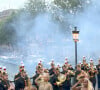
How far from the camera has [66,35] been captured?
39375mm

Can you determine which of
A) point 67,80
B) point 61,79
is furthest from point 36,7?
point 61,79

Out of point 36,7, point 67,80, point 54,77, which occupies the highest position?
point 36,7

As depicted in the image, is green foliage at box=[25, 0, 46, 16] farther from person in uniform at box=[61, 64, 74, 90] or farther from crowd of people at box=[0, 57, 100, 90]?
person in uniform at box=[61, 64, 74, 90]

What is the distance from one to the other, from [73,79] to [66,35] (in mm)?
26525

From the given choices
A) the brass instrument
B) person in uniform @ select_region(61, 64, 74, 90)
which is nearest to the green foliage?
person in uniform @ select_region(61, 64, 74, 90)

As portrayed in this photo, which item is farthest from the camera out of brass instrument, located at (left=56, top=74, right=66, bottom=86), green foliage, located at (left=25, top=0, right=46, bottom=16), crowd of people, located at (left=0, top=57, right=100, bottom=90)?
green foliage, located at (left=25, top=0, right=46, bottom=16)

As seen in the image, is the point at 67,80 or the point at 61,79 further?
the point at 67,80

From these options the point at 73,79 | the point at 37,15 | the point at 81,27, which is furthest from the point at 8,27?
the point at 73,79

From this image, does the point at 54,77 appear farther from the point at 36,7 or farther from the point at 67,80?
the point at 36,7

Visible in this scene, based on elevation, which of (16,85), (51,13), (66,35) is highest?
(51,13)

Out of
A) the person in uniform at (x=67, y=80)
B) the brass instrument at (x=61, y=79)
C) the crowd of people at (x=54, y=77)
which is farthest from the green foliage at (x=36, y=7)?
the brass instrument at (x=61, y=79)

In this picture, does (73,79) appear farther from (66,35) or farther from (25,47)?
(25,47)

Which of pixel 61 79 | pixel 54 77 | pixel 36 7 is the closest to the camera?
pixel 54 77

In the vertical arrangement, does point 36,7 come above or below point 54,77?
above
